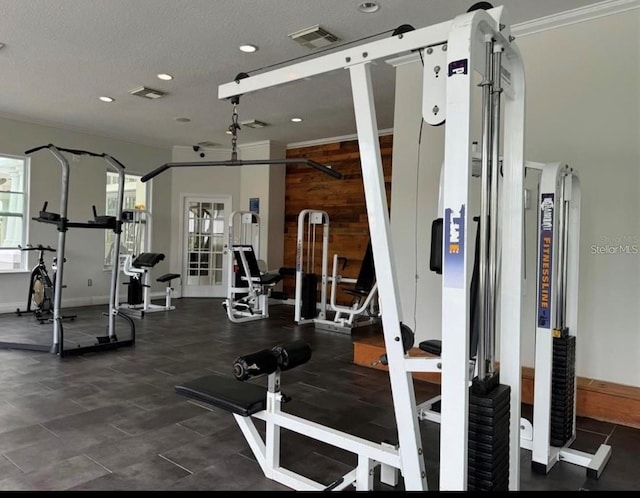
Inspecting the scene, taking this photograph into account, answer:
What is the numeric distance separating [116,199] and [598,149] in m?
7.28

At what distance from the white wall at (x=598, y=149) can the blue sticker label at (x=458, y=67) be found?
2544 mm

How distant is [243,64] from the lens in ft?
15.3

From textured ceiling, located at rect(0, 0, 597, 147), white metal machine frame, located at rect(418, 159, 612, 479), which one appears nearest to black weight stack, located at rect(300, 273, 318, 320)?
textured ceiling, located at rect(0, 0, 597, 147)

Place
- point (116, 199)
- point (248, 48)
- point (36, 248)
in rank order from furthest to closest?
point (116, 199) → point (36, 248) → point (248, 48)

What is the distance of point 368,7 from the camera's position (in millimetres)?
3475

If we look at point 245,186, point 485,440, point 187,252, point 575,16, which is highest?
point 575,16

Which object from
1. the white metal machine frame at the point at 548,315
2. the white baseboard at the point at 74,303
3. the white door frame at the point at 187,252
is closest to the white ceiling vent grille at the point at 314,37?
the white metal machine frame at the point at 548,315

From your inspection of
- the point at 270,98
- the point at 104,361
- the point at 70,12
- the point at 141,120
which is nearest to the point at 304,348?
the point at 104,361

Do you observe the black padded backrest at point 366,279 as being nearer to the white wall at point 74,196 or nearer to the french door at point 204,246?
the french door at point 204,246

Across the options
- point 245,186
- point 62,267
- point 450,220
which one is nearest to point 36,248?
point 62,267

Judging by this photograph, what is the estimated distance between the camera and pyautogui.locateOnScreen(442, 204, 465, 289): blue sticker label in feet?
4.67

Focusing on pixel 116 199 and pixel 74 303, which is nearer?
pixel 74 303

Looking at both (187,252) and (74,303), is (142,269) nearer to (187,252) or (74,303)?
(74,303)

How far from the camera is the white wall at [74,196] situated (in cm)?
695
